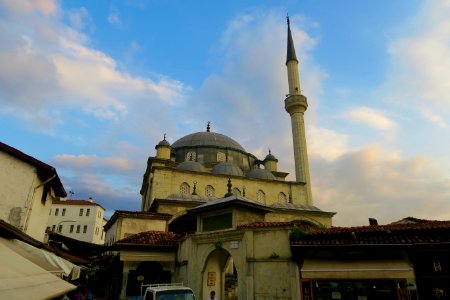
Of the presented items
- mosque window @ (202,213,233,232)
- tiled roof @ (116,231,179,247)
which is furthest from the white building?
mosque window @ (202,213,233,232)

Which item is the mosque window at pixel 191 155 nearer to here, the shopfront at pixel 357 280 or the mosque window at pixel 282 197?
the mosque window at pixel 282 197

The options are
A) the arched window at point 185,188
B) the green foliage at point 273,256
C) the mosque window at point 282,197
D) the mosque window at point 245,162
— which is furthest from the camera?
the mosque window at point 245,162

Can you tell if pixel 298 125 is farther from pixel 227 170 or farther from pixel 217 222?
pixel 217 222

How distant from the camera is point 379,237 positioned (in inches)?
353

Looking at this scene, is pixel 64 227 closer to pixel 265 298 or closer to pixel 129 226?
pixel 129 226

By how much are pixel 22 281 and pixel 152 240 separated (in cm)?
996

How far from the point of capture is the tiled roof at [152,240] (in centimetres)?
1317

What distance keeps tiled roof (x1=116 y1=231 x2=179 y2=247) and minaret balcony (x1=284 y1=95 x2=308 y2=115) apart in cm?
1910

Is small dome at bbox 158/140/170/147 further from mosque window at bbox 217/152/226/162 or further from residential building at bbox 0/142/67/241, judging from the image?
residential building at bbox 0/142/67/241

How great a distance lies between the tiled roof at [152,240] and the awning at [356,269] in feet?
21.5

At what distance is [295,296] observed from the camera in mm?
9312

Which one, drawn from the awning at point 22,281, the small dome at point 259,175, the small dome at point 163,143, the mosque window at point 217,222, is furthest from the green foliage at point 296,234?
the small dome at point 163,143

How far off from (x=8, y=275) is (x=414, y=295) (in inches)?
361

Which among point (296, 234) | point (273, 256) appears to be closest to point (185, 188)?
point (273, 256)
